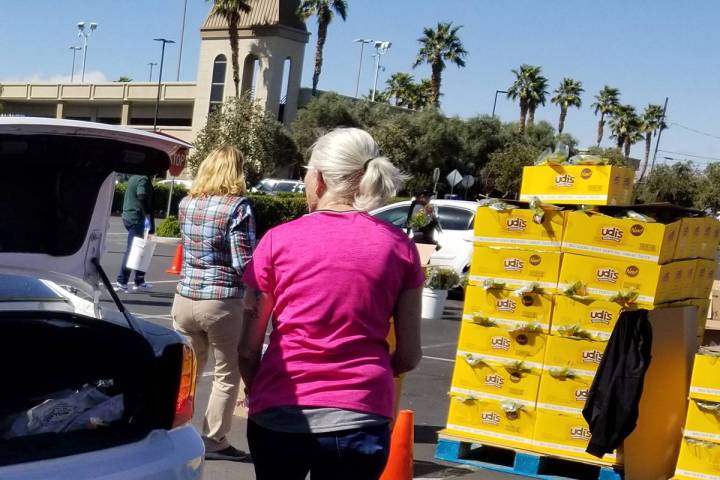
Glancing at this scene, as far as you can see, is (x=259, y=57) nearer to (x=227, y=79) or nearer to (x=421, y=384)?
(x=227, y=79)

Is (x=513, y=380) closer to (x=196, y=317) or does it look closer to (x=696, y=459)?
(x=696, y=459)

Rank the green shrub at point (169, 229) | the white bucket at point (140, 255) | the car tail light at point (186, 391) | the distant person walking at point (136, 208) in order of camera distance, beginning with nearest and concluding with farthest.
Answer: the car tail light at point (186, 391), the white bucket at point (140, 255), the distant person walking at point (136, 208), the green shrub at point (169, 229)

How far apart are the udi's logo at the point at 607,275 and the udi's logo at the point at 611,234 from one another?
19 centimetres

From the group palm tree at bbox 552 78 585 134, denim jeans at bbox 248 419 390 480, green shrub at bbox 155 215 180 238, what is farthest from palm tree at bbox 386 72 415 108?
denim jeans at bbox 248 419 390 480

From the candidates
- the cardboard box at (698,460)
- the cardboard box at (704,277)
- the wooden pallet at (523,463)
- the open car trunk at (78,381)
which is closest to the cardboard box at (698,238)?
the cardboard box at (704,277)

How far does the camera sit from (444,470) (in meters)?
6.27

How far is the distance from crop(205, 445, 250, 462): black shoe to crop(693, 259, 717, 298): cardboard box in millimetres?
3252

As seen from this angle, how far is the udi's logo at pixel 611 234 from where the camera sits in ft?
19.8

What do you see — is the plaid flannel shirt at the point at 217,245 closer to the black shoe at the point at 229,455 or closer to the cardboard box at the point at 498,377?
the black shoe at the point at 229,455

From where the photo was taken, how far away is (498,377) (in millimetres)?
6371

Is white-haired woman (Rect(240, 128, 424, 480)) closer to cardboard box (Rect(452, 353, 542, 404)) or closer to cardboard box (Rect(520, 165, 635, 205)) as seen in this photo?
cardboard box (Rect(452, 353, 542, 404))

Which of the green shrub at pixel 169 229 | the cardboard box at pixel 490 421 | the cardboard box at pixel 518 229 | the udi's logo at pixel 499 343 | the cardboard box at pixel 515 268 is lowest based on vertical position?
the green shrub at pixel 169 229

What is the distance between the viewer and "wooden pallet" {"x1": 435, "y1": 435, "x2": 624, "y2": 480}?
6.22m

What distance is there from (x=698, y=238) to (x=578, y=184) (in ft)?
3.03
